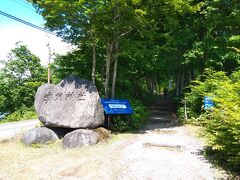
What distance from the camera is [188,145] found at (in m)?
9.45

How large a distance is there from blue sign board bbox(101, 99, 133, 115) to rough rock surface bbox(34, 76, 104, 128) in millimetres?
569

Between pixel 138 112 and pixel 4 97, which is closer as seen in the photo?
pixel 138 112

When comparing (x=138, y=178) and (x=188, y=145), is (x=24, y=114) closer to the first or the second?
(x=188, y=145)

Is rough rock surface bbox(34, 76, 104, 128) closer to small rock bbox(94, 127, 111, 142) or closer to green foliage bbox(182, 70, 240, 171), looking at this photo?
small rock bbox(94, 127, 111, 142)

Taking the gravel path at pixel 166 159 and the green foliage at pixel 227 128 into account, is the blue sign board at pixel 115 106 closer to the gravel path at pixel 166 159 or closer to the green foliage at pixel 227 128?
the gravel path at pixel 166 159

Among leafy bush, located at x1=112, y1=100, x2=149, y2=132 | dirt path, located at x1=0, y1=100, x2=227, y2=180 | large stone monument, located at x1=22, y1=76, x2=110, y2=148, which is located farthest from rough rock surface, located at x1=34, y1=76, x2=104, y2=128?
leafy bush, located at x1=112, y1=100, x2=149, y2=132

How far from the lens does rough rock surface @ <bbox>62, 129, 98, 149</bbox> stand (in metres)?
9.41

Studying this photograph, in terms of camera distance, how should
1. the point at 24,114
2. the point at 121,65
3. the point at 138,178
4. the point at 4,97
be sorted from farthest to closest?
the point at 4,97 → the point at 24,114 → the point at 121,65 → the point at 138,178

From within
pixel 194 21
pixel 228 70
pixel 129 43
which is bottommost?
pixel 228 70

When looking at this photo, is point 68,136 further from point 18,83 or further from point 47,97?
point 18,83

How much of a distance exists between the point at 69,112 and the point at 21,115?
16.3m

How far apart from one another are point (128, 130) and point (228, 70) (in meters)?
6.58

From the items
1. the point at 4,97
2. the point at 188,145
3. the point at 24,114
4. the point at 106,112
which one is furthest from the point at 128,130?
the point at 4,97

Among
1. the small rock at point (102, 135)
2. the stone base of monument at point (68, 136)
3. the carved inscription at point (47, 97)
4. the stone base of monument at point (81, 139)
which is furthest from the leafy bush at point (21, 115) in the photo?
the stone base of monument at point (81, 139)
